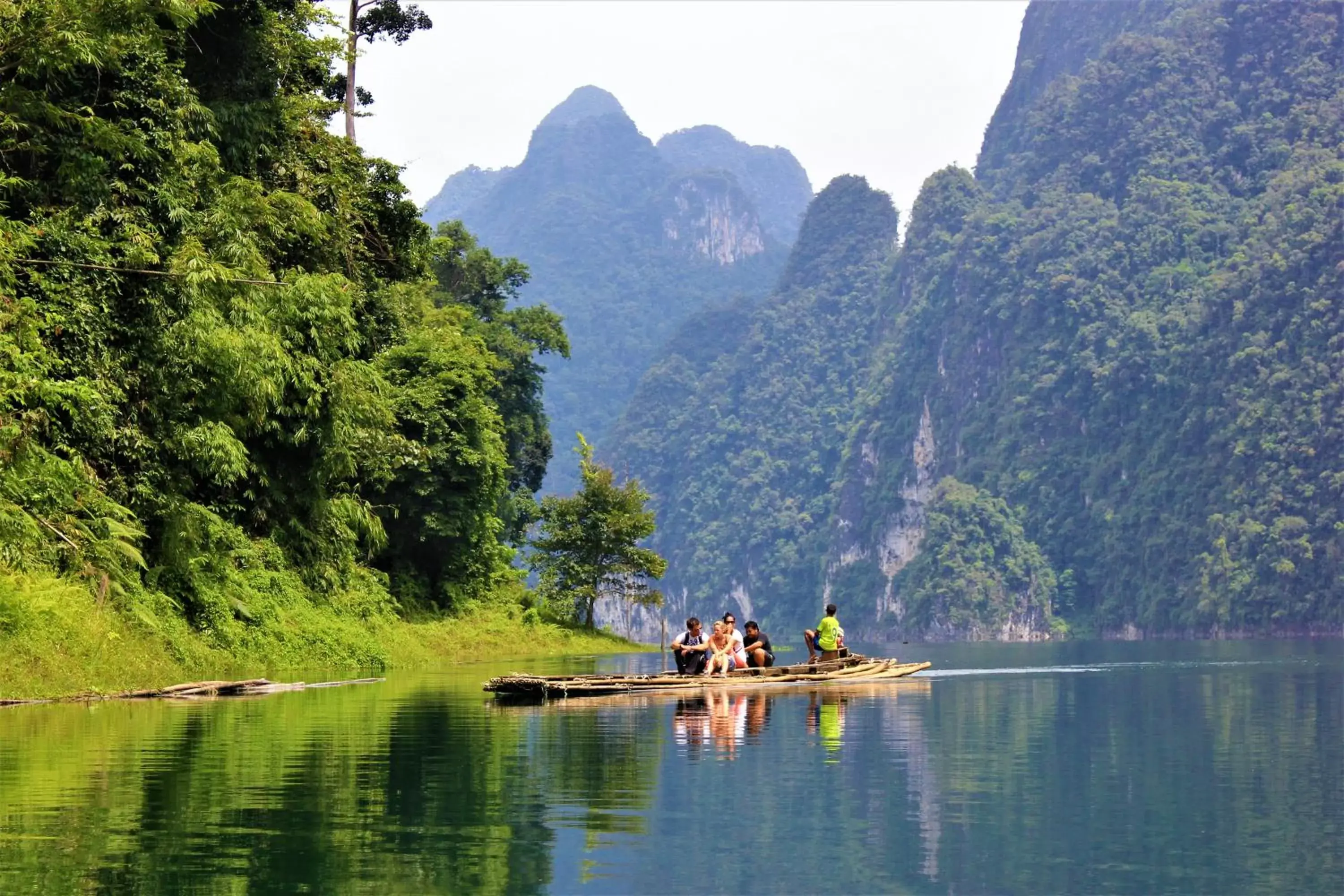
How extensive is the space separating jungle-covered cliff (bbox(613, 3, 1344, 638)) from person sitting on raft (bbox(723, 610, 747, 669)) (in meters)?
106

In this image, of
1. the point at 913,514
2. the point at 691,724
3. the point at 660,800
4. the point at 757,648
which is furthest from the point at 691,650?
the point at 913,514

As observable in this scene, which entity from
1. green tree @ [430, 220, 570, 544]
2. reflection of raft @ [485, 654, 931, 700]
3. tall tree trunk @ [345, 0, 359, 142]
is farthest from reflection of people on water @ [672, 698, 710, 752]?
green tree @ [430, 220, 570, 544]

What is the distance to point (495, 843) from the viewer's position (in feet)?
31.8

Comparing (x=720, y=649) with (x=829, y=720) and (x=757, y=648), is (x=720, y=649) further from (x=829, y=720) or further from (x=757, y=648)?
(x=829, y=720)

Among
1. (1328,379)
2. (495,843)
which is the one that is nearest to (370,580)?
(495,843)

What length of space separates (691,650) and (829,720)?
6262 millimetres

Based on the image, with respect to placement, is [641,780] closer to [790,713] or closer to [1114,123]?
[790,713]

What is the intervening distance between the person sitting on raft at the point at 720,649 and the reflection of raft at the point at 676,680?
19 cm

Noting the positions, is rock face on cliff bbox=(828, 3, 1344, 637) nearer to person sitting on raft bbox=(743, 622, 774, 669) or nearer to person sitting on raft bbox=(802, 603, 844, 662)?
person sitting on raft bbox=(802, 603, 844, 662)

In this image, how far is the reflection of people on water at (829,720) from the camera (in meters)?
15.6

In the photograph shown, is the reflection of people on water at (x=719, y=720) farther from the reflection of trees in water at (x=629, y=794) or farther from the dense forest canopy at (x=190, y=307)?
the dense forest canopy at (x=190, y=307)

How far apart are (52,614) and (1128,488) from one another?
146923mm

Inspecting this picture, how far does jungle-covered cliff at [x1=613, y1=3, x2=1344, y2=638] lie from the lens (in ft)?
440

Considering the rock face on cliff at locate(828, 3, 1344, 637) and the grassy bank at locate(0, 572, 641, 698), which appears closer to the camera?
the grassy bank at locate(0, 572, 641, 698)
